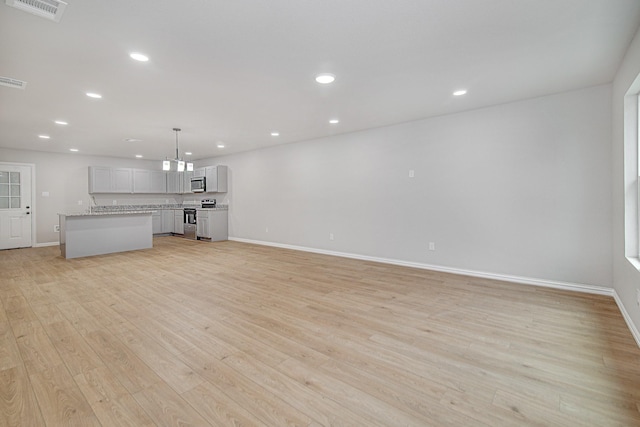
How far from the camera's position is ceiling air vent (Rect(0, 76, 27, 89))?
3189 mm

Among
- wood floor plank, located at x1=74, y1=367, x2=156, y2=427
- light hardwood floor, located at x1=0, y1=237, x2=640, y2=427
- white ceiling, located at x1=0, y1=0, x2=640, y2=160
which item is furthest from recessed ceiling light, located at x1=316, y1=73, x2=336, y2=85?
wood floor plank, located at x1=74, y1=367, x2=156, y2=427

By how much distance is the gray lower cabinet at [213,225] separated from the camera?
8422mm

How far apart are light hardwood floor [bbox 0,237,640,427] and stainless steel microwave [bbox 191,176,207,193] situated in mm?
5235

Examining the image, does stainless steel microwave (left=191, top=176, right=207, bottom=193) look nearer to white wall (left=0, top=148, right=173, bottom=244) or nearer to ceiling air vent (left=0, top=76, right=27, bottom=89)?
white wall (left=0, top=148, right=173, bottom=244)

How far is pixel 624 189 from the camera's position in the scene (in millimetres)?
2863

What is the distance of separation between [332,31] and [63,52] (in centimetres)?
247

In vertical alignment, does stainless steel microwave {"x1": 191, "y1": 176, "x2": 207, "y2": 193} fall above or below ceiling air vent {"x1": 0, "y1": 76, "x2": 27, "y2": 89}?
below

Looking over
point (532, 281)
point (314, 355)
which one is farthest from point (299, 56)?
point (532, 281)

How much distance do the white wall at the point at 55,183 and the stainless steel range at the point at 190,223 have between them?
8.74ft

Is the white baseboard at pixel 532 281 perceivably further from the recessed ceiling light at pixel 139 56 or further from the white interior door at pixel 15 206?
the white interior door at pixel 15 206

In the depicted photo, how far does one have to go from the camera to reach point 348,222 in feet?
19.6

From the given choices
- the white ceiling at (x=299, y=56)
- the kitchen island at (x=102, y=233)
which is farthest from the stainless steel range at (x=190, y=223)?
the white ceiling at (x=299, y=56)

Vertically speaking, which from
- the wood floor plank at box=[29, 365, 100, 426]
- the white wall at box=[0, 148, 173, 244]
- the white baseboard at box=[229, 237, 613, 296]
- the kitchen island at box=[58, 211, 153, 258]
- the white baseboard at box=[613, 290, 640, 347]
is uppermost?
the white wall at box=[0, 148, 173, 244]

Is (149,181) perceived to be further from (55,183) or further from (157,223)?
(55,183)
